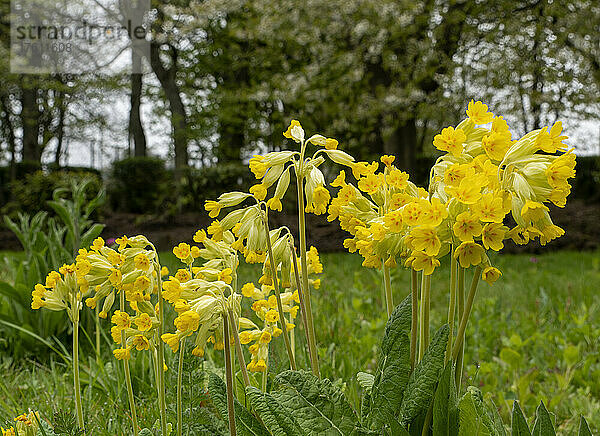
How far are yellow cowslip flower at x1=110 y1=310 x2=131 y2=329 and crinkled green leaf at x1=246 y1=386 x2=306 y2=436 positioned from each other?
28cm

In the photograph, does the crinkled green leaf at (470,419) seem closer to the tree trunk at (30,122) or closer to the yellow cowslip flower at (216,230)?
the yellow cowslip flower at (216,230)

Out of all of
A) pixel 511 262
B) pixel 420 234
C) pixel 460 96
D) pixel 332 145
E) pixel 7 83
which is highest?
pixel 7 83

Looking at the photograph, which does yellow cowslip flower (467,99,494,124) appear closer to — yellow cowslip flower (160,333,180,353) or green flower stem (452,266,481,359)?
green flower stem (452,266,481,359)

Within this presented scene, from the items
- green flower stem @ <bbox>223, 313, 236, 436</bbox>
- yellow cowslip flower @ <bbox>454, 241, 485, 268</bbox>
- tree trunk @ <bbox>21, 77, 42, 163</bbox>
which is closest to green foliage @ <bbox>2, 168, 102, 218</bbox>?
tree trunk @ <bbox>21, 77, 42, 163</bbox>

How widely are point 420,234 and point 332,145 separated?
1.17 ft

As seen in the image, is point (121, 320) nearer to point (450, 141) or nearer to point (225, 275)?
point (225, 275)

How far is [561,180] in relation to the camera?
34.0 inches

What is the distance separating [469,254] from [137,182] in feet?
→ 37.2

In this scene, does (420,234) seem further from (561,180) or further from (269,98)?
(269,98)

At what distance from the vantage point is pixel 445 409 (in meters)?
0.93

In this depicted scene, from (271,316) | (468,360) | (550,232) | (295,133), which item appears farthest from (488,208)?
(468,360)

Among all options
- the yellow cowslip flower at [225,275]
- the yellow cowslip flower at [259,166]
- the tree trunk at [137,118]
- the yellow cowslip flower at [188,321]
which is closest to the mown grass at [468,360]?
the yellow cowslip flower at [225,275]

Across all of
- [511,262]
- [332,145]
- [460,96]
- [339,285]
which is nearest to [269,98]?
[460,96]

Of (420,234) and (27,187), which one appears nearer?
(420,234)
